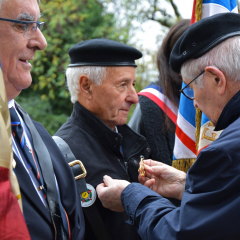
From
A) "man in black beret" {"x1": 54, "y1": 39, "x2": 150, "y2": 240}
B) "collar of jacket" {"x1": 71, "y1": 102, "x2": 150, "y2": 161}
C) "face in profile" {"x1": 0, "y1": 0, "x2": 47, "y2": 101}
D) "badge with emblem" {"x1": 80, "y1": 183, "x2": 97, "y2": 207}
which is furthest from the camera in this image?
"collar of jacket" {"x1": 71, "y1": 102, "x2": 150, "y2": 161}

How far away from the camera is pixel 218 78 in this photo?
1627 millimetres

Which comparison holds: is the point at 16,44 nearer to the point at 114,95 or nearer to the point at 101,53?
the point at 101,53

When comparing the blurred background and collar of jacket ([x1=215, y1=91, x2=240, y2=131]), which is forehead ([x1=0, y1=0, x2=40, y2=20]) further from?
the blurred background

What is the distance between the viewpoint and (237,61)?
1.57 m

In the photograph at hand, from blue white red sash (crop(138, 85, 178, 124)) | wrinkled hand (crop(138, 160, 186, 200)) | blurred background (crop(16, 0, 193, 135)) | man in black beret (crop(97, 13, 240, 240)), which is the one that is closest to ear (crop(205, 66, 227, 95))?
man in black beret (crop(97, 13, 240, 240))

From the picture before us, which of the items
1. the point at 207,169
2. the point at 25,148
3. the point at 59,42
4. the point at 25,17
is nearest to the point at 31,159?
the point at 25,148

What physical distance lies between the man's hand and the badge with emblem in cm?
6

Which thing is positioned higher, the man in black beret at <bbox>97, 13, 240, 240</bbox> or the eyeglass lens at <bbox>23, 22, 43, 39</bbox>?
the eyeglass lens at <bbox>23, 22, 43, 39</bbox>

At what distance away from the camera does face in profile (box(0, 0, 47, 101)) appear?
149 centimetres

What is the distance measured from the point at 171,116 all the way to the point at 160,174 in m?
0.83

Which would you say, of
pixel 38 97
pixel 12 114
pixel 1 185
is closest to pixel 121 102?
pixel 12 114

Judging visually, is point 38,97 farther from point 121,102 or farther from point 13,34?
point 13,34

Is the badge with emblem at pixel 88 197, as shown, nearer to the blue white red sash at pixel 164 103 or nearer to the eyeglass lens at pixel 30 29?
the eyeglass lens at pixel 30 29

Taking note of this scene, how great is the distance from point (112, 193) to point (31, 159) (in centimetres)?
61
